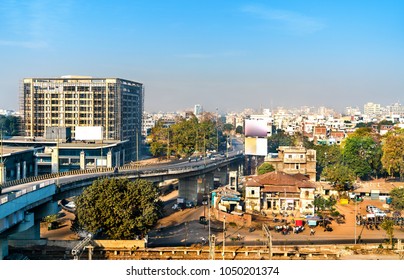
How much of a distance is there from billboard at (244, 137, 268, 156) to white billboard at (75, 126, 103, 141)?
6802mm

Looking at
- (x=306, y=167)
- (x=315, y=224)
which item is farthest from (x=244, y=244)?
(x=306, y=167)

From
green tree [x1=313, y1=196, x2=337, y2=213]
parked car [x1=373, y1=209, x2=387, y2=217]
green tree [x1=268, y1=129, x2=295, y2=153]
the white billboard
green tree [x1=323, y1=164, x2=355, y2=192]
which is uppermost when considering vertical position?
the white billboard

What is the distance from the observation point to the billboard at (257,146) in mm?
22172

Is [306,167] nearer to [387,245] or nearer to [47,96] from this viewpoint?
[387,245]

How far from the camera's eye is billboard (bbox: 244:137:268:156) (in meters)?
22.2

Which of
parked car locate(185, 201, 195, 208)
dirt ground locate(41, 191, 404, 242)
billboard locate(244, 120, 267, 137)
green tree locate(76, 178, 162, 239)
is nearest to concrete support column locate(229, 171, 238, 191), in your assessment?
parked car locate(185, 201, 195, 208)

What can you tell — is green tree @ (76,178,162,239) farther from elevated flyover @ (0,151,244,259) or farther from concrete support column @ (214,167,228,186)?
concrete support column @ (214,167,228,186)

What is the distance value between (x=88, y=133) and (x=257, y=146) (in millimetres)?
7722

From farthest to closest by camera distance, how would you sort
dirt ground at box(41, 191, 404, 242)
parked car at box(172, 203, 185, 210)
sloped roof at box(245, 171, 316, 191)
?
parked car at box(172, 203, 185, 210), sloped roof at box(245, 171, 316, 191), dirt ground at box(41, 191, 404, 242)

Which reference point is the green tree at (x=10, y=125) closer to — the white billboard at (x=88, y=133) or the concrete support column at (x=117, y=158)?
the concrete support column at (x=117, y=158)

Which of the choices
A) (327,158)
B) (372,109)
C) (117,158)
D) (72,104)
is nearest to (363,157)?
(327,158)

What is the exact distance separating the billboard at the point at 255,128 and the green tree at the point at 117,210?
11792 millimetres

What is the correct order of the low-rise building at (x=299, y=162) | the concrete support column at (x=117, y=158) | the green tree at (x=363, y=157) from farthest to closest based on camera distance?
the concrete support column at (x=117, y=158), the green tree at (x=363, y=157), the low-rise building at (x=299, y=162)

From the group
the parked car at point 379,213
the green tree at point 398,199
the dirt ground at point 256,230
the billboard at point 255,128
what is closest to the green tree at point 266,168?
the billboard at point 255,128
